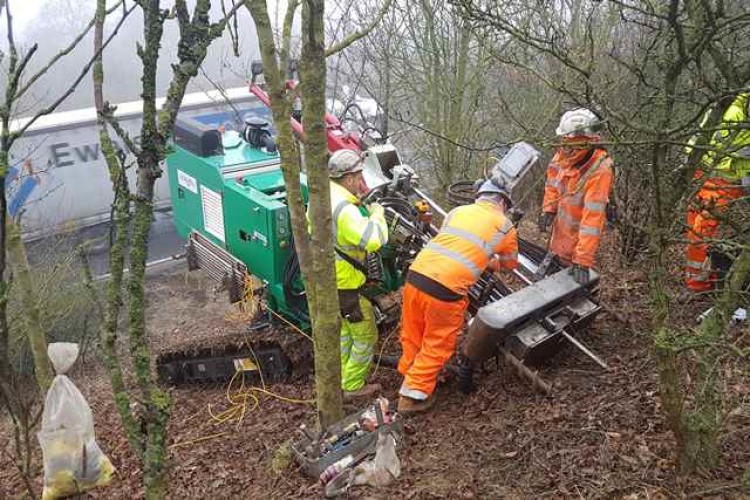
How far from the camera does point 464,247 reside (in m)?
4.51

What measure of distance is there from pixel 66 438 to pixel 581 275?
3532 mm

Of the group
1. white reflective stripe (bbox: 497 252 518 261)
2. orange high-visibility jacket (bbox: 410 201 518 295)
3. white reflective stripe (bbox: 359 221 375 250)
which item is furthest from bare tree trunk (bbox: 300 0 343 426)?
white reflective stripe (bbox: 497 252 518 261)

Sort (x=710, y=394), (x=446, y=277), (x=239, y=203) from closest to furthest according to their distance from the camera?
(x=710, y=394) → (x=446, y=277) → (x=239, y=203)

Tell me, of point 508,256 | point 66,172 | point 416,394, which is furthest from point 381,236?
point 66,172

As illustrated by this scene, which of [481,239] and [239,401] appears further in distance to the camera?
[239,401]

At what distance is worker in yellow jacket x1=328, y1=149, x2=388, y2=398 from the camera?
4.74m

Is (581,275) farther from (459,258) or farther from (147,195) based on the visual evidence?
(147,195)

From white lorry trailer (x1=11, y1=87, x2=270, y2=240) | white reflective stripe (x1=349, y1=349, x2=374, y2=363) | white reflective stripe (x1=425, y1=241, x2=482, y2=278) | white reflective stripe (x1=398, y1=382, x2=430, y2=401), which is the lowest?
white lorry trailer (x1=11, y1=87, x2=270, y2=240)

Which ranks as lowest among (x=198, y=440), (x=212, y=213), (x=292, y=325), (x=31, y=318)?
(x=198, y=440)

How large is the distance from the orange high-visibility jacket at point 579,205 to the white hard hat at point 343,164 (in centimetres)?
140

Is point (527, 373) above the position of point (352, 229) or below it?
below

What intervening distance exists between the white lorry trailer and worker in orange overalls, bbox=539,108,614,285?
29.0 ft

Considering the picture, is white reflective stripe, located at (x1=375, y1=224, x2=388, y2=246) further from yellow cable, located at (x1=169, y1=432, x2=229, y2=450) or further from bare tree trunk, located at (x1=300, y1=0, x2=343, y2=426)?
yellow cable, located at (x1=169, y1=432, x2=229, y2=450)

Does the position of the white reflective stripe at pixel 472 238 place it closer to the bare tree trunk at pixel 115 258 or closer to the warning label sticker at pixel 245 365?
the warning label sticker at pixel 245 365
